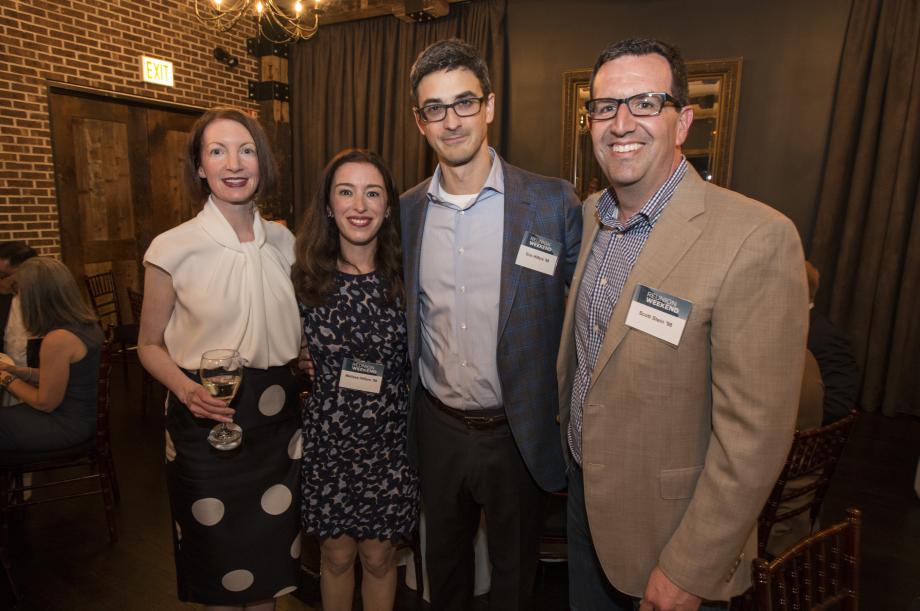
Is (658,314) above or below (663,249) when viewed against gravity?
below

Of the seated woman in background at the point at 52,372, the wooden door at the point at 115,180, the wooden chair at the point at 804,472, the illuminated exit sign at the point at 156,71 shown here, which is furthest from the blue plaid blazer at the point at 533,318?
the illuminated exit sign at the point at 156,71

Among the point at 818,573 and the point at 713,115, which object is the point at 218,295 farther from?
the point at 713,115

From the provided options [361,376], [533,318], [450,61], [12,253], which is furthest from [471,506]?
[12,253]

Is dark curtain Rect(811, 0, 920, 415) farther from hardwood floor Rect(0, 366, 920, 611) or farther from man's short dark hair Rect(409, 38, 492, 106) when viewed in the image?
man's short dark hair Rect(409, 38, 492, 106)

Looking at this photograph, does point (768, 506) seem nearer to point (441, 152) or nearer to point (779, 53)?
point (441, 152)

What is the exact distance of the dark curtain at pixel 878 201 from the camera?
4.50 metres

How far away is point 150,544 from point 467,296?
7.57ft

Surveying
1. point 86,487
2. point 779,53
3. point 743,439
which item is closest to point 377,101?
point 779,53

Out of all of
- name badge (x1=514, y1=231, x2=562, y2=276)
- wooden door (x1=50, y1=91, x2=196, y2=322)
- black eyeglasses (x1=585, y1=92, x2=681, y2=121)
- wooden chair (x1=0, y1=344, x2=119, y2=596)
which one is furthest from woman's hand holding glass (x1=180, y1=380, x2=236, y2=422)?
wooden door (x1=50, y1=91, x2=196, y2=322)

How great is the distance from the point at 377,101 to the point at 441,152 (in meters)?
5.42

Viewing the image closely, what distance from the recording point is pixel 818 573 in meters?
1.24

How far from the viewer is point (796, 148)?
4961mm

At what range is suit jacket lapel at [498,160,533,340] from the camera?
1680mm

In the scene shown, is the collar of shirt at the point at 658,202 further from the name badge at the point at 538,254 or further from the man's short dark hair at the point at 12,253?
the man's short dark hair at the point at 12,253
